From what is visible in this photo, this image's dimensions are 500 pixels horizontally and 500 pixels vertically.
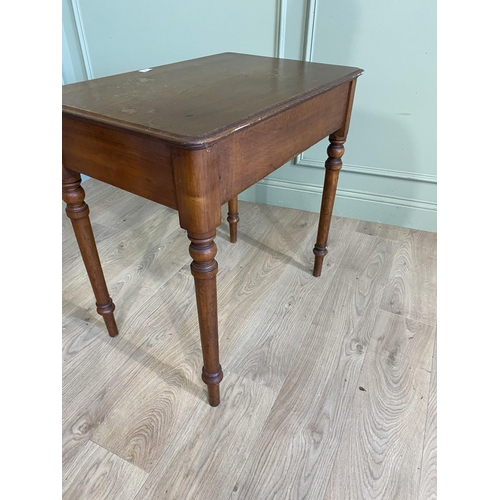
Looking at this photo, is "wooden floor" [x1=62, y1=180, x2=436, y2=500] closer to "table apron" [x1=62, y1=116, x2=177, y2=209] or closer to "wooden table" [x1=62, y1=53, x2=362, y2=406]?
"wooden table" [x1=62, y1=53, x2=362, y2=406]

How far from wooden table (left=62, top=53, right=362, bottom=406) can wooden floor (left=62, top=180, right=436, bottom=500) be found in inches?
5.6

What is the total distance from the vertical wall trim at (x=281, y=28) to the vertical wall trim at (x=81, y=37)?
99 cm

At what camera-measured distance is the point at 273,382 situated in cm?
100

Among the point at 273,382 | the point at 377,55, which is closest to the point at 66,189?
the point at 273,382

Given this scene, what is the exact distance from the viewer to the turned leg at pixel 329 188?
1105 millimetres

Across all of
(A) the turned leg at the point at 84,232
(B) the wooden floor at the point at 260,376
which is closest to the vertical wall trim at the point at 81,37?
(B) the wooden floor at the point at 260,376

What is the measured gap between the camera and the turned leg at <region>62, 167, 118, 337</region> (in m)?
0.87

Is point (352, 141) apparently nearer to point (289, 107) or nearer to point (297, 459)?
point (289, 107)

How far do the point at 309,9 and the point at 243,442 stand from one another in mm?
1440

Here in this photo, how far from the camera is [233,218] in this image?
59.7 inches

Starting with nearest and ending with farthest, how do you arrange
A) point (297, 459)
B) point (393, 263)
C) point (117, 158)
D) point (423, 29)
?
point (117, 158)
point (297, 459)
point (423, 29)
point (393, 263)

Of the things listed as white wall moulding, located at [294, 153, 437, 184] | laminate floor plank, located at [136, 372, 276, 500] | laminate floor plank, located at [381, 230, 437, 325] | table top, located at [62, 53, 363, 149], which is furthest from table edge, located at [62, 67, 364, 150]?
white wall moulding, located at [294, 153, 437, 184]

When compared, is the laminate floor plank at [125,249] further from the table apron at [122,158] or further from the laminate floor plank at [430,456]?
the laminate floor plank at [430,456]

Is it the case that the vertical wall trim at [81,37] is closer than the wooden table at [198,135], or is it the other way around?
the wooden table at [198,135]
